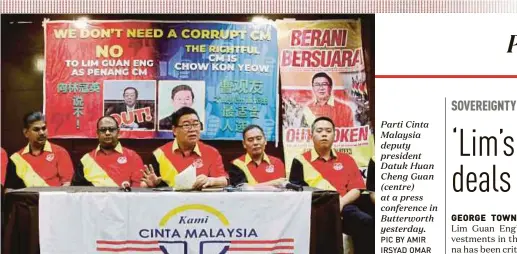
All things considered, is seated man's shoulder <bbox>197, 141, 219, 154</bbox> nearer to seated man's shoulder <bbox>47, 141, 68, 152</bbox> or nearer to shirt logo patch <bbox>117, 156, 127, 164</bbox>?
shirt logo patch <bbox>117, 156, 127, 164</bbox>

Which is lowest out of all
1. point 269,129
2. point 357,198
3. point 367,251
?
point 367,251

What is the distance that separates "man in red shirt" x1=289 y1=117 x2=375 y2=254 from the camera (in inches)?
139

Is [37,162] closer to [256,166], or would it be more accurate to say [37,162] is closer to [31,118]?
[31,118]

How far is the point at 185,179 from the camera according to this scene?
136 inches

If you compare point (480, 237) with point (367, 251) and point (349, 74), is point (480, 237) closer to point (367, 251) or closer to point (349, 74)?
point (367, 251)

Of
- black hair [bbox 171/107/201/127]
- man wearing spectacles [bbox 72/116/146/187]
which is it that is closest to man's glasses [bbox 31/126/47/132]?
man wearing spectacles [bbox 72/116/146/187]

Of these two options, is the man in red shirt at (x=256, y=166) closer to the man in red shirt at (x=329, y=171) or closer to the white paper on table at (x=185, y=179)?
the man in red shirt at (x=329, y=171)

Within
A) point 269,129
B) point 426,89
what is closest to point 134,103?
point 269,129

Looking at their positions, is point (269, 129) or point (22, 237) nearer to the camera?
point (22, 237)

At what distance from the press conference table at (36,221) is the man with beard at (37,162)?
0.09 meters

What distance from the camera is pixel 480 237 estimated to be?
132 inches

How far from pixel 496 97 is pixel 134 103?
6.01 ft

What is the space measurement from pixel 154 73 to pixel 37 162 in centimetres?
77

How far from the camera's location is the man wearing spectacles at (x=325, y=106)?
11.6 feet
